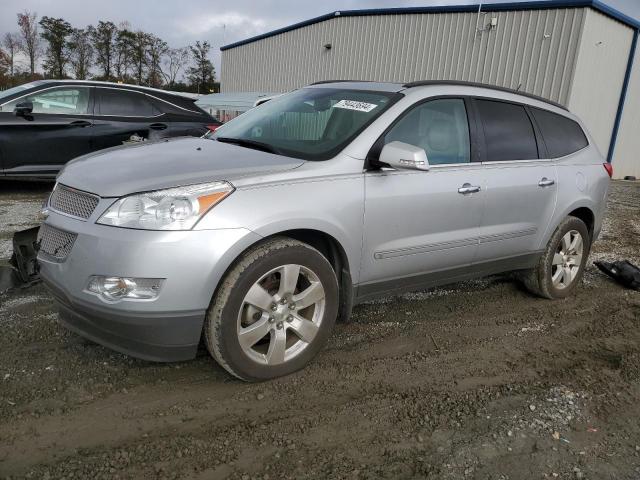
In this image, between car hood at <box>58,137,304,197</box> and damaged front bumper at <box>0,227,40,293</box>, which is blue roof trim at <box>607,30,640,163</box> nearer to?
car hood at <box>58,137,304,197</box>

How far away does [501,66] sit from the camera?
13.7 meters

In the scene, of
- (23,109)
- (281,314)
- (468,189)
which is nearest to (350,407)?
(281,314)

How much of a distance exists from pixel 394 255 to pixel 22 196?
6.48 m

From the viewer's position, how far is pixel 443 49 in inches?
579

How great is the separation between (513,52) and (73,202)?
43.1 feet

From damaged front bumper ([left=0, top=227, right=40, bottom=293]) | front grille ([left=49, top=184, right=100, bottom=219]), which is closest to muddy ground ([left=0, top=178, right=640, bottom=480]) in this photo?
damaged front bumper ([left=0, top=227, right=40, bottom=293])

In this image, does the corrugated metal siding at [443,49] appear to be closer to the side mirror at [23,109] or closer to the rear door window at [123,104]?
the rear door window at [123,104]

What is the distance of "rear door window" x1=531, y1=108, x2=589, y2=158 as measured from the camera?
4449 millimetres

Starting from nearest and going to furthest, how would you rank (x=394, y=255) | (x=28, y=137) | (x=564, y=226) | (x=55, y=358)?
(x=55, y=358)
(x=394, y=255)
(x=564, y=226)
(x=28, y=137)

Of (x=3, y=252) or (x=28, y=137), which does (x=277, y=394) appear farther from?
(x=28, y=137)

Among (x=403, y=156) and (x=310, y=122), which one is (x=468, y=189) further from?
(x=310, y=122)

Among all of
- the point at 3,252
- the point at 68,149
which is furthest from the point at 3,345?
the point at 68,149

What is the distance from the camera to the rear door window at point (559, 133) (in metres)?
4.45

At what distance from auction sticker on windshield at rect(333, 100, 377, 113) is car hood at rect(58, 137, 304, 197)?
703mm
